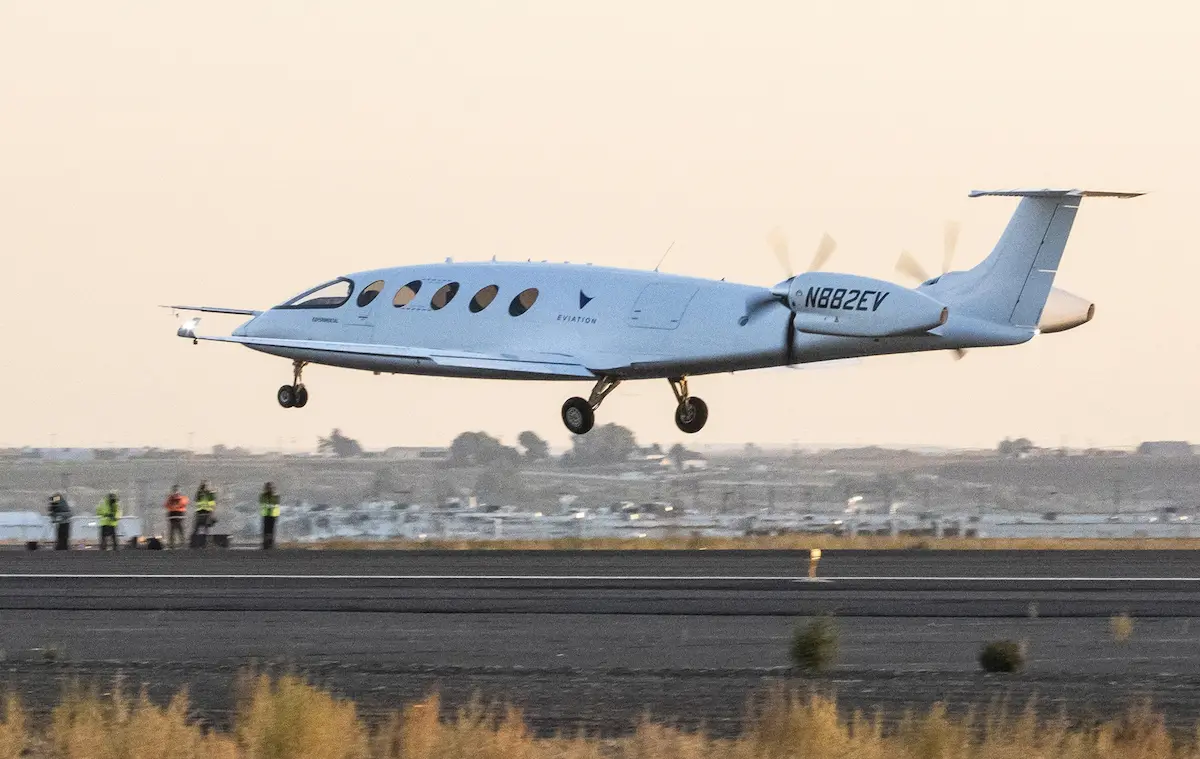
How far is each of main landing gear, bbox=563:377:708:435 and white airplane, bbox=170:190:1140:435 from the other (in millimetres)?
31

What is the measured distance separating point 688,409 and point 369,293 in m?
8.35

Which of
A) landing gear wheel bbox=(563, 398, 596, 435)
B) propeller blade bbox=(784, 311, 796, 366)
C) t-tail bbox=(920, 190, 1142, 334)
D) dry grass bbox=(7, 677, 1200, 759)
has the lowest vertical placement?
dry grass bbox=(7, 677, 1200, 759)

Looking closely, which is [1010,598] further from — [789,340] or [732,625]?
[789,340]

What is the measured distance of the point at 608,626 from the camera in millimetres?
26953

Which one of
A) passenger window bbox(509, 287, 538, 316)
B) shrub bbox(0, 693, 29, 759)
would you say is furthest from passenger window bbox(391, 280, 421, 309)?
shrub bbox(0, 693, 29, 759)

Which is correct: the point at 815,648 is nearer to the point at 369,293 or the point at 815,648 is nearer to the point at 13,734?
the point at 13,734

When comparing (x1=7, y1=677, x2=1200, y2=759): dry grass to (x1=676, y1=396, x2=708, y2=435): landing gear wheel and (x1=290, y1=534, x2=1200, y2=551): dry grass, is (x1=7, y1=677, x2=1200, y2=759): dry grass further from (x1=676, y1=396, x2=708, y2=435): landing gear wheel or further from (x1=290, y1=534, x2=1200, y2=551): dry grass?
(x1=290, y1=534, x2=1200, y2=551): dry grass

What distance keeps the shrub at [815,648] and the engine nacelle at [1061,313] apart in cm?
1558

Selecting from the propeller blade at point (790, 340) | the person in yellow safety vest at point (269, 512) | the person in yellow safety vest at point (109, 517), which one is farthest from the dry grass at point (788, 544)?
the propeller blade at point (790, 340)

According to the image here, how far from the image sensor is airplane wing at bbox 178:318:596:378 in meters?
41.7

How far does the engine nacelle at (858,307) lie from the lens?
35188 millimetres

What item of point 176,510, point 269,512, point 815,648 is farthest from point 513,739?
point 176,510

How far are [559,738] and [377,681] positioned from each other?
4795mm

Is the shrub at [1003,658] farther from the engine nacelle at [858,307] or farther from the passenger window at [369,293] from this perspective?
the passenger window at [369,293]
